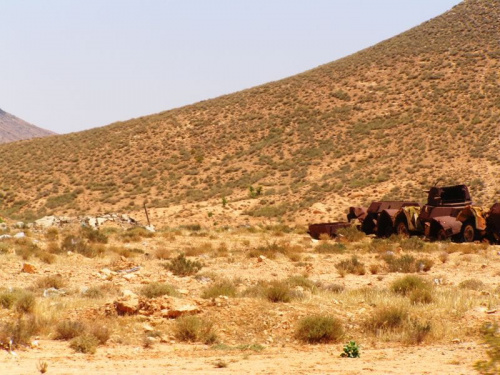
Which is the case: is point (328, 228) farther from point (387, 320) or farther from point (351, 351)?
point (351, 351)

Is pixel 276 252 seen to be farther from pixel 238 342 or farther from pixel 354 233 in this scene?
pixel 238 342

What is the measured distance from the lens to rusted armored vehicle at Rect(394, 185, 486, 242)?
22703 millimetres

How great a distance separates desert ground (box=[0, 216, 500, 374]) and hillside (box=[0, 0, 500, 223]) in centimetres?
2151

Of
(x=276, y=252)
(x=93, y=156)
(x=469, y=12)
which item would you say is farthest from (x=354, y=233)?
(x=469, y=12)

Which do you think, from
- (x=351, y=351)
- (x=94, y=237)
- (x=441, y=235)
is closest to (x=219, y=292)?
(x=351, y=351)

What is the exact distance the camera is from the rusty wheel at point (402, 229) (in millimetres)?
24859

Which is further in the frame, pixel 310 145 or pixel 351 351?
pixel 310 145

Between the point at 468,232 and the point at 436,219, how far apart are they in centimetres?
118

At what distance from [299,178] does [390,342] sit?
132ft

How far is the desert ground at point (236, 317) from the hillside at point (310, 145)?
70.6ft

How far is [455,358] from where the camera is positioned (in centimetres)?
817

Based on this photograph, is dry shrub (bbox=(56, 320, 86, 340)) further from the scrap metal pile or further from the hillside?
the hillside

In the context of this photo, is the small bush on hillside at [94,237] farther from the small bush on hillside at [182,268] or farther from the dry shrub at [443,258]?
the dry shrub at [443,258]

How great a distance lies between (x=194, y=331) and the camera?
9812 millimetres
